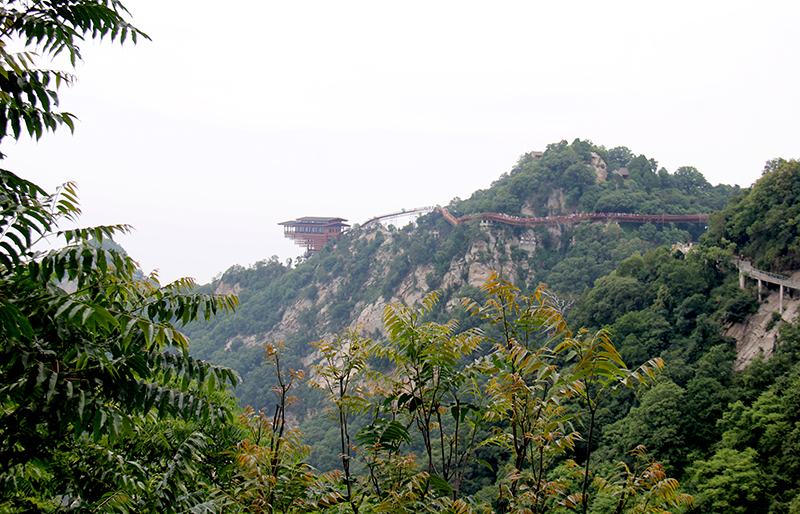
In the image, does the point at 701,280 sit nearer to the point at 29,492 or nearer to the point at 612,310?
the point at 612,310

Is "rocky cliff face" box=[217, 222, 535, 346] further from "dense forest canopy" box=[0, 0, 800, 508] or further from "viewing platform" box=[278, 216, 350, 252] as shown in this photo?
"viewing platform" box=[278, 216, 350, 252]

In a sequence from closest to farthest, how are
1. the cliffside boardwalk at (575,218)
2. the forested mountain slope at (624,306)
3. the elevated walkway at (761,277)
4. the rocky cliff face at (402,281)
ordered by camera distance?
1. the forested mountain slope at (624,306)
2. the elevated walkway at (761,277)
3. the cliffside boardwalk at (575,218)
4. the rocky cliff face at (402,281)

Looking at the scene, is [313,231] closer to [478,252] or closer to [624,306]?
[478,252]

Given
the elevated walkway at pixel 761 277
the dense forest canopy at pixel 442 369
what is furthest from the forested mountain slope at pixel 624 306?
the elevated walkway at pixel 761 277

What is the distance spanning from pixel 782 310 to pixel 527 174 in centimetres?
4120

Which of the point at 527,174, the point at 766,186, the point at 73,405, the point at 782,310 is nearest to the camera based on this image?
the point at 73,405

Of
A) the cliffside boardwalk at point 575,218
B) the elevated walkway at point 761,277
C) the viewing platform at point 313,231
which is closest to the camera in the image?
the elevated walkway at point 761,277

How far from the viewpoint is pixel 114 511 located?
11.5 feet

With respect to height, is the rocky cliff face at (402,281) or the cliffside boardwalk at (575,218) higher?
the cliffside boardwalk at (575,218)

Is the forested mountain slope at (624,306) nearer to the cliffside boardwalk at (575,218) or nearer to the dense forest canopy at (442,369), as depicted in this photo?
the dense forest canopy at (442,369)

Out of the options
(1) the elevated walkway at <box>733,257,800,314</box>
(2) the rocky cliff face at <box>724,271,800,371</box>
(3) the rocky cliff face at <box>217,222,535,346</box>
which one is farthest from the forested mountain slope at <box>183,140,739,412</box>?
(2) the rocky cliff face at <box>724,271,800,371</box>

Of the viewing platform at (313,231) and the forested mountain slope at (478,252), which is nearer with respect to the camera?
the forested mountain slope at (478,252)

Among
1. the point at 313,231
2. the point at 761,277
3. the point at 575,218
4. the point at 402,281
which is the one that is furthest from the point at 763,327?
the point at 313,231

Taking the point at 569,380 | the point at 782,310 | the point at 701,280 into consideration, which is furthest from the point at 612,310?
the point at 569,380
